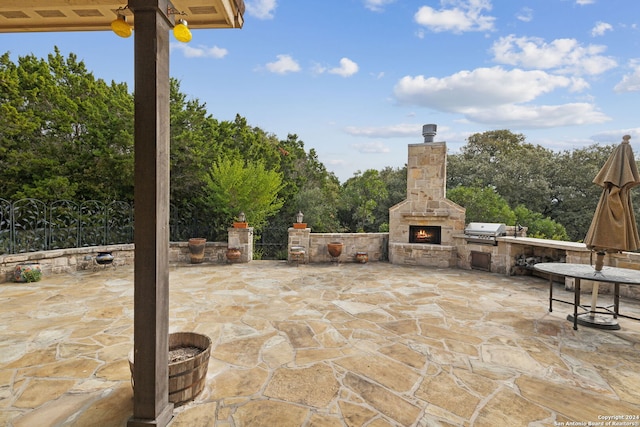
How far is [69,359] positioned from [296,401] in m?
2.38

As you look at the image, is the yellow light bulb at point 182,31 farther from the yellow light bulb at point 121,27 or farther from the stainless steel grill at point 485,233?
the stainless steel grill at point 485,233

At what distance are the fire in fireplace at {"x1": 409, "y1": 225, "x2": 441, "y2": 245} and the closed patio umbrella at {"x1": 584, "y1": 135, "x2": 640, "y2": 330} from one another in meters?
4.68

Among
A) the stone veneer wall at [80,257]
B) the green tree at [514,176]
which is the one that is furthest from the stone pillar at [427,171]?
the green tree at [514,176]

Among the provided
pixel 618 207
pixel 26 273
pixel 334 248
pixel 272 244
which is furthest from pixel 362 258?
pixel 26 273

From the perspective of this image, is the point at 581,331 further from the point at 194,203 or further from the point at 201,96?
the point at 201,96

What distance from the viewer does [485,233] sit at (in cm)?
781

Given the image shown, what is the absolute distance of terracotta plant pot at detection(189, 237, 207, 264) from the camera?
8.40m

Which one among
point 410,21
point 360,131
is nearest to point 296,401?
point 410,21

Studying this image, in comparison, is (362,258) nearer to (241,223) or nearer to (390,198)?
(241,223)

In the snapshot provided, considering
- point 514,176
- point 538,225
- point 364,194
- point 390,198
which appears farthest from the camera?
point 514,176

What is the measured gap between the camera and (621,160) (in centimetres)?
403

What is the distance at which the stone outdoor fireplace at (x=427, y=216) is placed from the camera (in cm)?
854

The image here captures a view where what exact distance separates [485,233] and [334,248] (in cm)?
381

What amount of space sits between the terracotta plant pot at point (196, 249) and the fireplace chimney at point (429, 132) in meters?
6.74
